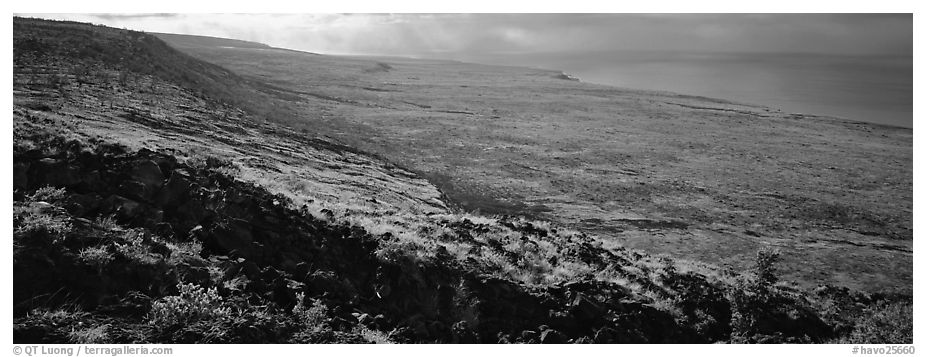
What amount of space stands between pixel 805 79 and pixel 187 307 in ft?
107

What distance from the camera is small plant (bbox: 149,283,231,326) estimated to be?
7341 millimetres

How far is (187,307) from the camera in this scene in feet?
24.5

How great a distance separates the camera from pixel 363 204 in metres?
14.8

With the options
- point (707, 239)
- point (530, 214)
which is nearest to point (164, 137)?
point (530, 214)

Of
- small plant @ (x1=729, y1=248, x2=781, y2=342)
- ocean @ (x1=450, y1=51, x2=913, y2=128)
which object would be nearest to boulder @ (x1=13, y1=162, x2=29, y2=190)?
small plant @ (x1=729, y1=248, x2=781, y2=342)

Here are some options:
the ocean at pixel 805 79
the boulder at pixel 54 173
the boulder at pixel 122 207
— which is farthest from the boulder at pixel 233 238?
the ocean at pixel 805 79

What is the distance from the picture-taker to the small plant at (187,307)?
7.34 m

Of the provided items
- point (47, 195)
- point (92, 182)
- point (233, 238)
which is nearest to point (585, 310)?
point (233, 238)

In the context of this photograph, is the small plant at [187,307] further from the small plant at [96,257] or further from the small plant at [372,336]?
the small plant at [372,336]

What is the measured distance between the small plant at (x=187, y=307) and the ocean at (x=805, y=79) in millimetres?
15985

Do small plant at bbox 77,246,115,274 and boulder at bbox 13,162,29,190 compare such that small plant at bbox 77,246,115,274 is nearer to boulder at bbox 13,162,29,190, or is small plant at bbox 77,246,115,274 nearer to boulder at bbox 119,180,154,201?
boulder at bbox 119,180,154,201

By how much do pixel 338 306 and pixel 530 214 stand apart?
1340cm

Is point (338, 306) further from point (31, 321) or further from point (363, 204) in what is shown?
point (363, 204)

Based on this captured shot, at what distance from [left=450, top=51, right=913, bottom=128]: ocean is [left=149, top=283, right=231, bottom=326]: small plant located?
52.4 ft
